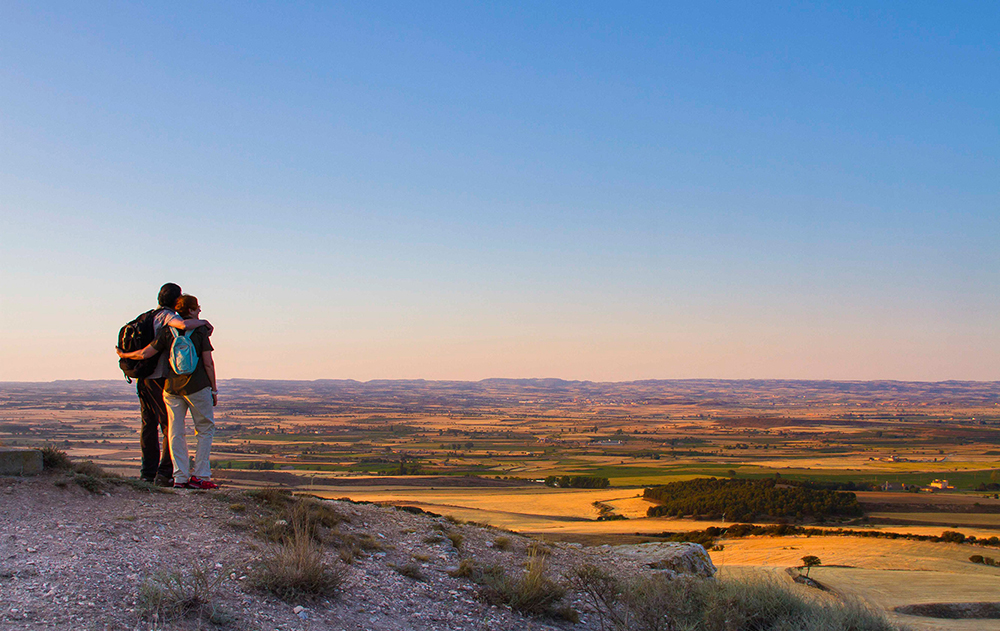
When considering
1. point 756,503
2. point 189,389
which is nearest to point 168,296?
point 189,389

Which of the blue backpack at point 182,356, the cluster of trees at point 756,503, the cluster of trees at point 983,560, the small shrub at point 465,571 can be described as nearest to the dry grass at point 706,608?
the small shrub at point 465,571

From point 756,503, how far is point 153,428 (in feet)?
168

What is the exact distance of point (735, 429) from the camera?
152 meters

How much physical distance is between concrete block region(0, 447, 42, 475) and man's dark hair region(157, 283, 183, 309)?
248 centimetres

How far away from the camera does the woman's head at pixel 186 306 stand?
9.05m

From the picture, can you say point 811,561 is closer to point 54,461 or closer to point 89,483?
point 89,483

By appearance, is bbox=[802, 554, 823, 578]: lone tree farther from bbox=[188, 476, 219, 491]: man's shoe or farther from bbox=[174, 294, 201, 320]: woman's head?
bbox=[174, 294, 201, 320]: woman's head

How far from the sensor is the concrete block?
816cm

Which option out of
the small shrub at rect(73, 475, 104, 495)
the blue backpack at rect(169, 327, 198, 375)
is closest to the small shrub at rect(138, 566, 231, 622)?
the small shrub at rect(73, 475, 104, 495)

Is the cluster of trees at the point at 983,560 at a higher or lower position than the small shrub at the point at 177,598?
lower

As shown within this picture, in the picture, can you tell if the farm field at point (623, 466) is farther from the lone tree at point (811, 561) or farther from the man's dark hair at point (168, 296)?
the man's dark hair at point (168, 296)

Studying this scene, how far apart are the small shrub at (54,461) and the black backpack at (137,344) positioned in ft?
4.42

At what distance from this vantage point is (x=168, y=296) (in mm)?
9383

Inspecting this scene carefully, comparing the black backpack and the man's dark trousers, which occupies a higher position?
the black backpack
